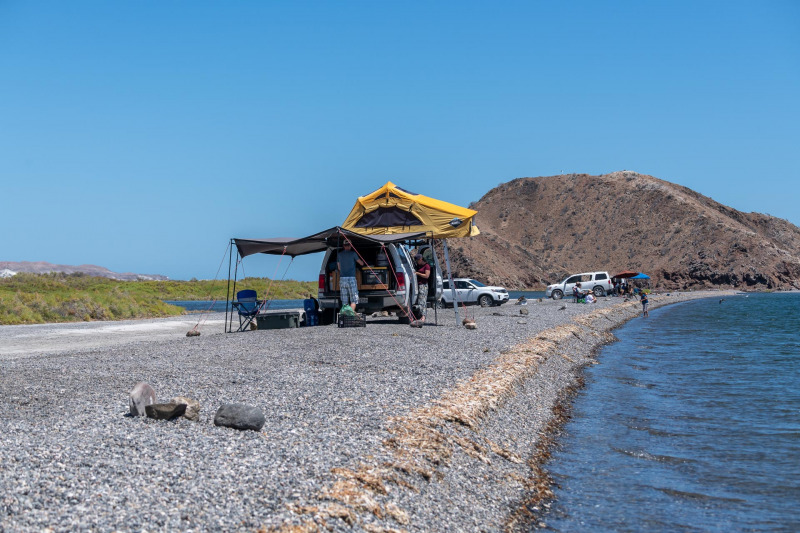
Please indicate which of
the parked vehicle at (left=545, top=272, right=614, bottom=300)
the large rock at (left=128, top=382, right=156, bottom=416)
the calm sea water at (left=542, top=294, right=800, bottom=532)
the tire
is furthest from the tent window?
the tire

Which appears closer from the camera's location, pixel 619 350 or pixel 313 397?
pixel 313 397

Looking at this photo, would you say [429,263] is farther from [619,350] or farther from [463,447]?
[463,447]

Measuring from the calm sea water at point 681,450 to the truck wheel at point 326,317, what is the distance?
806cm

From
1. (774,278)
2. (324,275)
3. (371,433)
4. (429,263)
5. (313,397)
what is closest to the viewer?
(371,433)

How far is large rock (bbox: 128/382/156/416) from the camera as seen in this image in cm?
717

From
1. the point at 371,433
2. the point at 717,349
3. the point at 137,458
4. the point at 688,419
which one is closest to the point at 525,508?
the point at 371,433

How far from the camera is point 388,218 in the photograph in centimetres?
2316

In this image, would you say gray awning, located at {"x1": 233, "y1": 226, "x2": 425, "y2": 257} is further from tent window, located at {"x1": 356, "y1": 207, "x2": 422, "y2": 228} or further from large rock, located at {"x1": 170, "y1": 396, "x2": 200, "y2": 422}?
large rock, located at {"x1": 170, "y1": 396, "x2": 200, "y2": 422}

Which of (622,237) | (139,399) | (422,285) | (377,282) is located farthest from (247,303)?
(622,237)

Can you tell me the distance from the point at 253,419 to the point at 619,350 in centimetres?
1652

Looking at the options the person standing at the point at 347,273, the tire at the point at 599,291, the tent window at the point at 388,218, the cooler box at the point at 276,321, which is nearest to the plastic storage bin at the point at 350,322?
the person standing at the point at 347,273

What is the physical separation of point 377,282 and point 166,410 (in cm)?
1262

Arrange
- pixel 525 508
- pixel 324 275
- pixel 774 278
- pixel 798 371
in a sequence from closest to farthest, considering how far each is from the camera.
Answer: pixel 525 508 < pixel 798 371 < pixel 324 275 < pixel 774 278

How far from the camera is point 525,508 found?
260 inches
